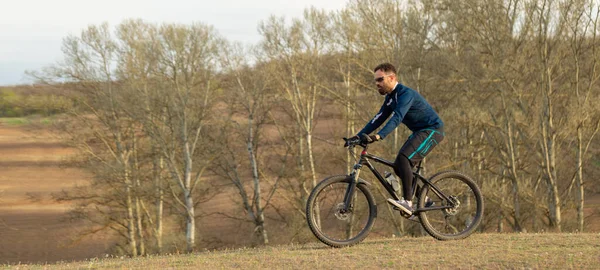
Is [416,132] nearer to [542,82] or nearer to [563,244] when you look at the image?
[563,244]

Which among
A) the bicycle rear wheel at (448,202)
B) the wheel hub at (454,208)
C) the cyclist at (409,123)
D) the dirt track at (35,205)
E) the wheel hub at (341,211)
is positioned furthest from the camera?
the dirt track at (35,205)

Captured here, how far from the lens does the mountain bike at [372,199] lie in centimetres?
802

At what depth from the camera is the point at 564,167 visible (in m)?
29.5

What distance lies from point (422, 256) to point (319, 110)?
1332 inches

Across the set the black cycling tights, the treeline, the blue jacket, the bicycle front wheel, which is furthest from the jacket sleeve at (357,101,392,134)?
the treeline

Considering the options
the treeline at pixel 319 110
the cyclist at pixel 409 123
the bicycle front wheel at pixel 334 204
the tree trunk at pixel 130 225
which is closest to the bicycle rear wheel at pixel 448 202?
the cyclist at pixel 409 123

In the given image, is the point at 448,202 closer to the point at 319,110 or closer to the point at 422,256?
the point at 422,256

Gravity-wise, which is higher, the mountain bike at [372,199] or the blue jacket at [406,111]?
the blue jacket at [406,111]

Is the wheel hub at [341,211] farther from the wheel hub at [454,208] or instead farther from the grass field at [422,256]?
the wheel hub at [454,208]

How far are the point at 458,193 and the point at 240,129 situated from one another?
98.2 feet

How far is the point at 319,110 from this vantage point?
135 ft

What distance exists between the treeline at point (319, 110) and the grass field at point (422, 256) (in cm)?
1707

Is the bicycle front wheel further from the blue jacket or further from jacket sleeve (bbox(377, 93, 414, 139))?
jacket sleeve (bbox(377, 93, 414, 139))

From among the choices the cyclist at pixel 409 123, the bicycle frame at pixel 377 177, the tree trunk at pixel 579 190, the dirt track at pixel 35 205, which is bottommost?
the dirt track at pixel 35 205
